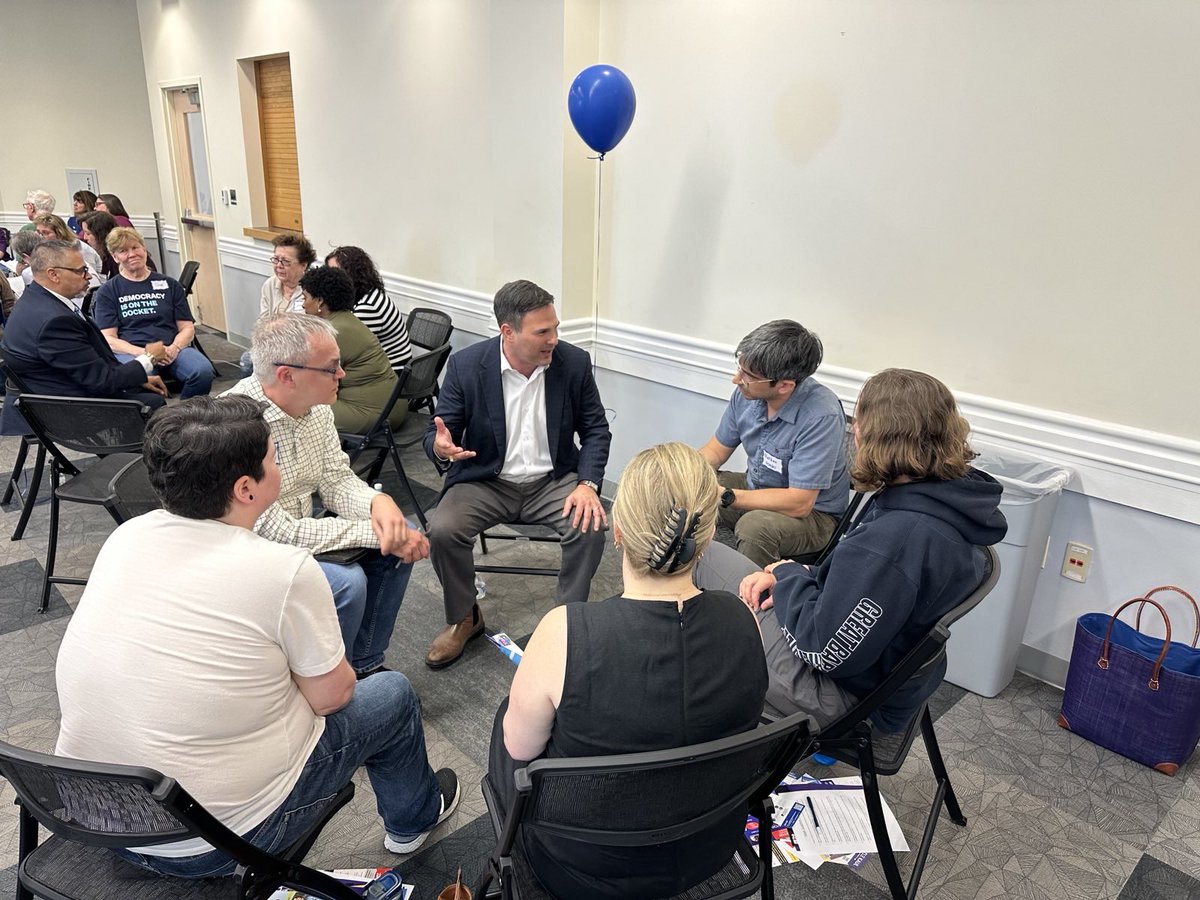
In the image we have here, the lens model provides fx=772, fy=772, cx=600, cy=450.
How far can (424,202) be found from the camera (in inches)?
182

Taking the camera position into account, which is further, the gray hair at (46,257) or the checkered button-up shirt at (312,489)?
the gray hair at (46,257)

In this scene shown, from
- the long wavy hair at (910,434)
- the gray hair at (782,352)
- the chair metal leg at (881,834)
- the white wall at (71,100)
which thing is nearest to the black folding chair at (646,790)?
the chair metal leg at (881,834)

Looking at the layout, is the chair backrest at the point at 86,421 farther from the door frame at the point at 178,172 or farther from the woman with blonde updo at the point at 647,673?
the door frame at the point at 178,172

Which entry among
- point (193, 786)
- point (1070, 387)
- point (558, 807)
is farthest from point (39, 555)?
point (1070, 387)

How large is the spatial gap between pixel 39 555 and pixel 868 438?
345 cm

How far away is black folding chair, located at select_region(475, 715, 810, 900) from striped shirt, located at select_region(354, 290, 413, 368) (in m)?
3.02

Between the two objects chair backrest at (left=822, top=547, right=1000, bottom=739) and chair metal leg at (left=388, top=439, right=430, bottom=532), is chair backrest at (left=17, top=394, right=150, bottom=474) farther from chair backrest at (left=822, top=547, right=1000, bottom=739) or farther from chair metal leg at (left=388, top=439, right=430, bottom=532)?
chair backrest at (left=822, top=547, right=1000, bottom=739)

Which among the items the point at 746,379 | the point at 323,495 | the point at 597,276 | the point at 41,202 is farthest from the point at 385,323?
the point at 41,202

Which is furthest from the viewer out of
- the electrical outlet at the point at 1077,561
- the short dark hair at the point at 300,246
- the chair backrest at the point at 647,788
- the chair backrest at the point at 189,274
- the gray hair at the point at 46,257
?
the chair backrest at the point at 189,274

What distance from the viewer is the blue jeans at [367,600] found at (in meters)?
2.04

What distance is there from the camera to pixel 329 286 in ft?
11.0

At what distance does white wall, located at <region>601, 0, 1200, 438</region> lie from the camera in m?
2.20

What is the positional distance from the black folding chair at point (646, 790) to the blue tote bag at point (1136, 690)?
1502 mm

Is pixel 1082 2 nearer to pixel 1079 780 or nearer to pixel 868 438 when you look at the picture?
pixel 868 438
